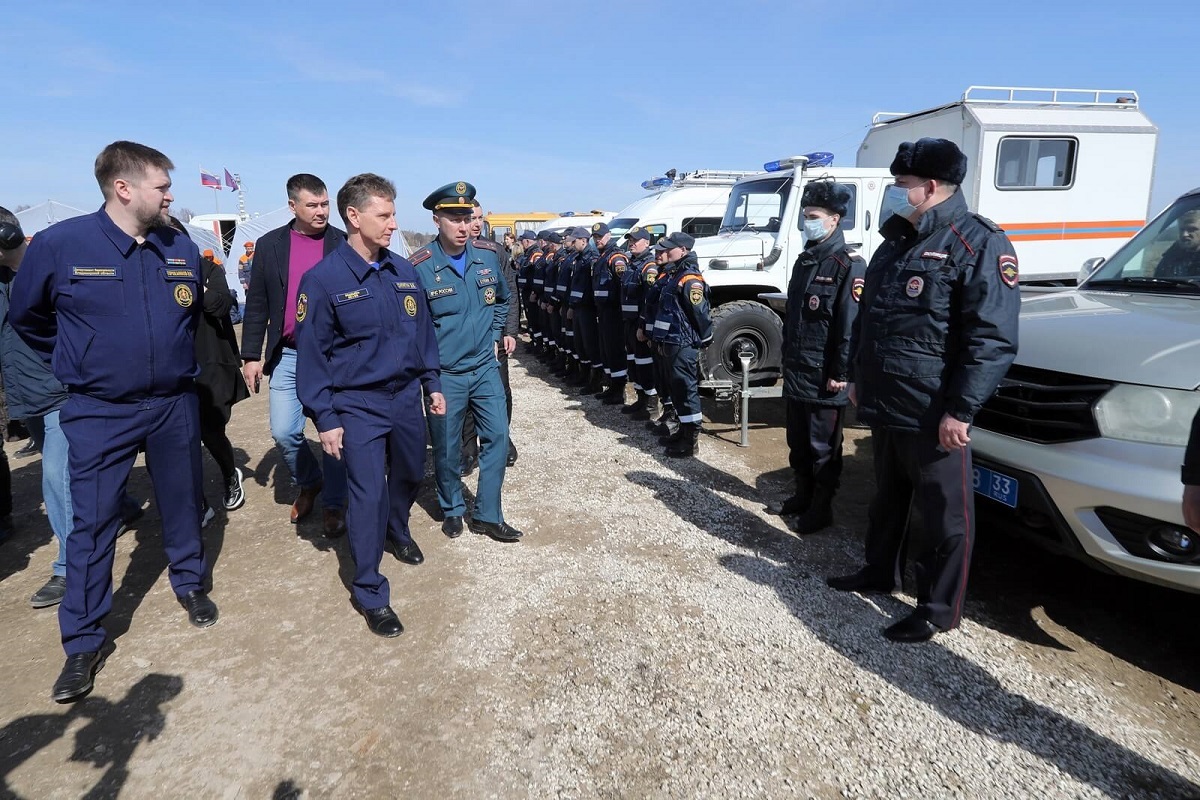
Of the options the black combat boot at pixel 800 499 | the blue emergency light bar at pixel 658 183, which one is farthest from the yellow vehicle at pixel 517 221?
the black combat boot at pixel 800 499

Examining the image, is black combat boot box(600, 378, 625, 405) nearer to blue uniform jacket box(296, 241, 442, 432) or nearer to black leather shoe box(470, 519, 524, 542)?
black leather shoe box(470, 519, 524, 542)

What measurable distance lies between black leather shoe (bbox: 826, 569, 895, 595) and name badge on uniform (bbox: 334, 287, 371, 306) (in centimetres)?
256

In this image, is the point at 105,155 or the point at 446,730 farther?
the point at 105,155

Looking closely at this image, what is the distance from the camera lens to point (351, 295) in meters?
2.89

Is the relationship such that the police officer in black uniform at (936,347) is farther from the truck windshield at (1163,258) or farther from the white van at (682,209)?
the white van at (682,209)

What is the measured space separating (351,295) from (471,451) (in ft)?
8.78

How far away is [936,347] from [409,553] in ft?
9.10

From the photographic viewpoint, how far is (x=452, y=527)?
4086 mm

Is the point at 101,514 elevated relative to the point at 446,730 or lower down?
elevated

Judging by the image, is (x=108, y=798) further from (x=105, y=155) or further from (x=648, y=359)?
(x=648, y=359)

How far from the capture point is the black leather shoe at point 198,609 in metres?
3.10

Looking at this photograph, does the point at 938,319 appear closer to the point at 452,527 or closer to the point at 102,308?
the point at 452,527

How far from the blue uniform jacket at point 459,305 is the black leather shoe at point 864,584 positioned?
2.21 metres

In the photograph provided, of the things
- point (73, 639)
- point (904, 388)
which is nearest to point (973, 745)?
point (904, 388)
